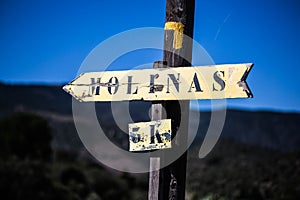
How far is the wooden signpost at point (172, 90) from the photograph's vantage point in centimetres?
312

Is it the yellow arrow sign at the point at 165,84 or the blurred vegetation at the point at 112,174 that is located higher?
the yellow arrow sign at the point at 165,84

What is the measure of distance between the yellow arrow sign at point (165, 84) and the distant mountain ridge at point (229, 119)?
6739mm

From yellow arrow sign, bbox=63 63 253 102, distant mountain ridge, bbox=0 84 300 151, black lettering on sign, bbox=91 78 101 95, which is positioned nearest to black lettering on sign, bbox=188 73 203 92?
yellow arrow sign, bbox=63 63 253 102

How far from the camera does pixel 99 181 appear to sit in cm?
1614

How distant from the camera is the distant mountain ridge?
20.6 metres

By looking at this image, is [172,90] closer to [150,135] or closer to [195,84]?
[195,84]

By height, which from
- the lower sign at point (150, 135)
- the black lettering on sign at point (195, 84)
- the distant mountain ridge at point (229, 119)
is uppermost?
the distant mountain ridge at point (229, 119)

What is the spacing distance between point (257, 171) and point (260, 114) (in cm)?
1073

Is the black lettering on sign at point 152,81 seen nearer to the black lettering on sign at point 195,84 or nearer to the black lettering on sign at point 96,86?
the black lettering on sign at point 195,84

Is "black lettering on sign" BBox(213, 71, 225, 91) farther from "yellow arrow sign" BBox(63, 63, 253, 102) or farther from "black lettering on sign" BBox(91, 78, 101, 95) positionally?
"black lettering on sign" BBox(91, 78, 101, 95)

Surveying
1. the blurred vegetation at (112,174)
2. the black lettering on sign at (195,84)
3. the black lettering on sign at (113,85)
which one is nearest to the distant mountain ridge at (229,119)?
the blurred vegetation at (112,174)

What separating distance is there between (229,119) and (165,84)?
2249 centimetres

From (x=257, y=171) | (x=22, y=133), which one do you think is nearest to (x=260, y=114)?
(x=257, y=171)

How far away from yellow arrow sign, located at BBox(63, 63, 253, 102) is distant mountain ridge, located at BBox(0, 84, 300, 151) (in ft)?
22.1
